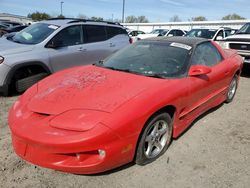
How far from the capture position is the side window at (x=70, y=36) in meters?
6.76

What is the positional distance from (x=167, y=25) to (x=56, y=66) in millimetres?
40682

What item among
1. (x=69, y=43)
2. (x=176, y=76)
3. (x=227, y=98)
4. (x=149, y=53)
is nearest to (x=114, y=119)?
(x=176, y=76)

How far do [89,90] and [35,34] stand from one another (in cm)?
409

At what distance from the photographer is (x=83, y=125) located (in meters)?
2.76

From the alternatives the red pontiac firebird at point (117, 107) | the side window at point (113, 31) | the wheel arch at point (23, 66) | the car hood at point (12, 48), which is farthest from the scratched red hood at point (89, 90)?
the side window at point (113, 31)

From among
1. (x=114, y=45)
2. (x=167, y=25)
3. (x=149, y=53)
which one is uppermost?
(x=149, y=53)

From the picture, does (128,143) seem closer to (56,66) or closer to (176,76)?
(176,76)

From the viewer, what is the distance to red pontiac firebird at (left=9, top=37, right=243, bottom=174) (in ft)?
9.11

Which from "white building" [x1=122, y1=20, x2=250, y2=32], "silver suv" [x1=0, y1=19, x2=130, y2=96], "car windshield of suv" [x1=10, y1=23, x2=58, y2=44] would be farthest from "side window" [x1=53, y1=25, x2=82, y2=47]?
"white building" [x1=122, y1=20, x2=250, y2=32]

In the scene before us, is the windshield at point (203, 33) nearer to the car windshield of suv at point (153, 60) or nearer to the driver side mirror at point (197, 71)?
the car windshield of suv at point (153, 60)

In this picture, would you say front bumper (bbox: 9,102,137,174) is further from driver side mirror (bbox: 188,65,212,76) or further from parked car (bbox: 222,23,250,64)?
parked car (bbox: 222,23,250,64)

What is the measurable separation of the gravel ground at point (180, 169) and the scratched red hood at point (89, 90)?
73 cm

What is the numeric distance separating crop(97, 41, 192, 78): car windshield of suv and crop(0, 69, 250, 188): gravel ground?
1033 millimetres

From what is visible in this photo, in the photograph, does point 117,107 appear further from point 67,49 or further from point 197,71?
point 67,49
